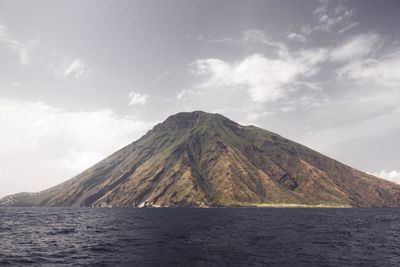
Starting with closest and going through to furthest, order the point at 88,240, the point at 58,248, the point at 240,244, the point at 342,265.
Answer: the point at 342,265
the point at 58,248
the point at 240,244
the point at 88,240

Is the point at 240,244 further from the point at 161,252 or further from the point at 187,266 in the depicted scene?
the point at 187,266

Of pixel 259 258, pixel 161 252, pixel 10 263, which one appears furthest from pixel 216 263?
pixel 10 263

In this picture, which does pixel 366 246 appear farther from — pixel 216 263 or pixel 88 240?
pixel 88 240

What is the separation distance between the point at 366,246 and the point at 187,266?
38652mm

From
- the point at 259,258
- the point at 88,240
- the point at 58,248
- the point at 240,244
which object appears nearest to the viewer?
the point at 259,258

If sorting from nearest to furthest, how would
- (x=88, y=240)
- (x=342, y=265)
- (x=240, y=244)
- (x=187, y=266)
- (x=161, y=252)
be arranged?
(x=187, y=266) < (x=342, y=265) < (x=161, y=252) < (x=240, y=244) < (x=88, y=240)

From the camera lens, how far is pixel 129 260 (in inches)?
1727

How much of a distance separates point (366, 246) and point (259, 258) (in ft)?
88.3

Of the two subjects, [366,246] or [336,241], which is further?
[336,241]

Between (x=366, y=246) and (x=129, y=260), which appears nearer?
(x=129, y=260)

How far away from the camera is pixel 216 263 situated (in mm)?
42531

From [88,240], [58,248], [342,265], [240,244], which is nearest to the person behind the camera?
[342,265]

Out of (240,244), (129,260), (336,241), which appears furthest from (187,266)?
(336,241)

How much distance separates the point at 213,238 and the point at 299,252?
63.4 feet
